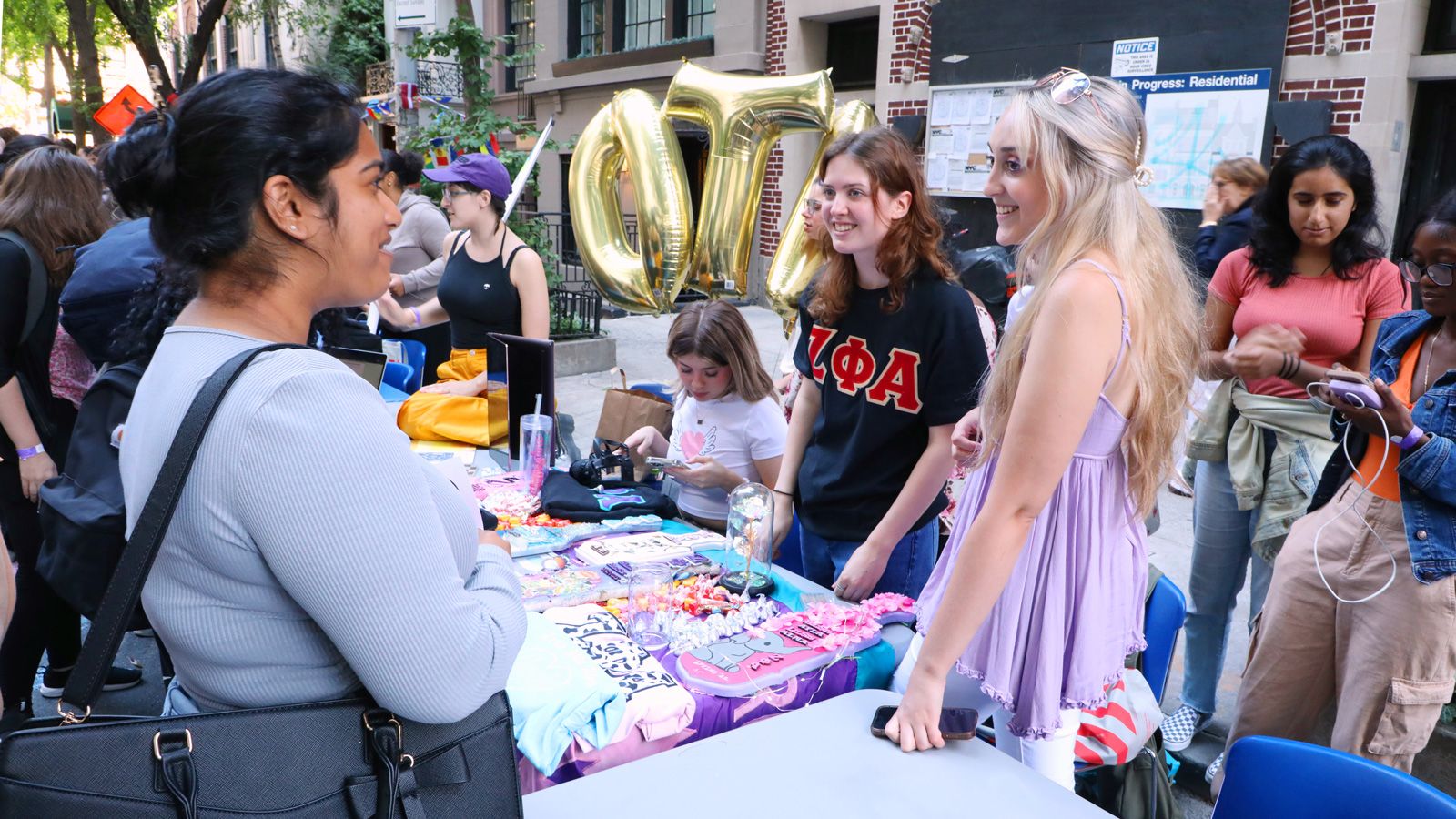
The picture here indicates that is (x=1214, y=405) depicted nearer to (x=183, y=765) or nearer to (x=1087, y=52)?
(x=183, y=765)

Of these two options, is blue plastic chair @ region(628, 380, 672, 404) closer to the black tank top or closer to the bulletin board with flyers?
the black tank top

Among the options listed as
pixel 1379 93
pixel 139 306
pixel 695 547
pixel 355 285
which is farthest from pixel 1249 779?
pixel 1379 93

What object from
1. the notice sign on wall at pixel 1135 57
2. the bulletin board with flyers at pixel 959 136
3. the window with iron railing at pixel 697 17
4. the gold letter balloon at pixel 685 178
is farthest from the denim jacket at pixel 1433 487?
the window with iron railing at pixel 697 17

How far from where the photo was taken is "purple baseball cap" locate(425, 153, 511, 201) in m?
3.95

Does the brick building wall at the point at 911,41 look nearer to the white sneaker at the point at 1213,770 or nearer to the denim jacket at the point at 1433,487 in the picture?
the white sneaker at the point at 1213,770

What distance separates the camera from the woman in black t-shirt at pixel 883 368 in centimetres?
240

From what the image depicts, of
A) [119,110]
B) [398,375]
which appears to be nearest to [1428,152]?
[398,375]

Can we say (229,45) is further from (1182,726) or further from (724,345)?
(1182,726)

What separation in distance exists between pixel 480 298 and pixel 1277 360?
290cm

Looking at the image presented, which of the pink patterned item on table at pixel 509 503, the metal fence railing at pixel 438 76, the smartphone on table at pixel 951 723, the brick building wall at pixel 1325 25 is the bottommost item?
the pink patterned item on table at pixel 509 503

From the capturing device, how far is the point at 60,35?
86.9 ft

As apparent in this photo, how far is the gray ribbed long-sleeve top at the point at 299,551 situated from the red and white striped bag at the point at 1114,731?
132 centimetres

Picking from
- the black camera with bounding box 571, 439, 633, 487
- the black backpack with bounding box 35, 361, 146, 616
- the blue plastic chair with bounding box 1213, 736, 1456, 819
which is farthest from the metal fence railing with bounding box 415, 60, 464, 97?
the blue plastic chair with bounding box 1213, 736, 1456, 819

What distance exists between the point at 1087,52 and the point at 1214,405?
253 inches
